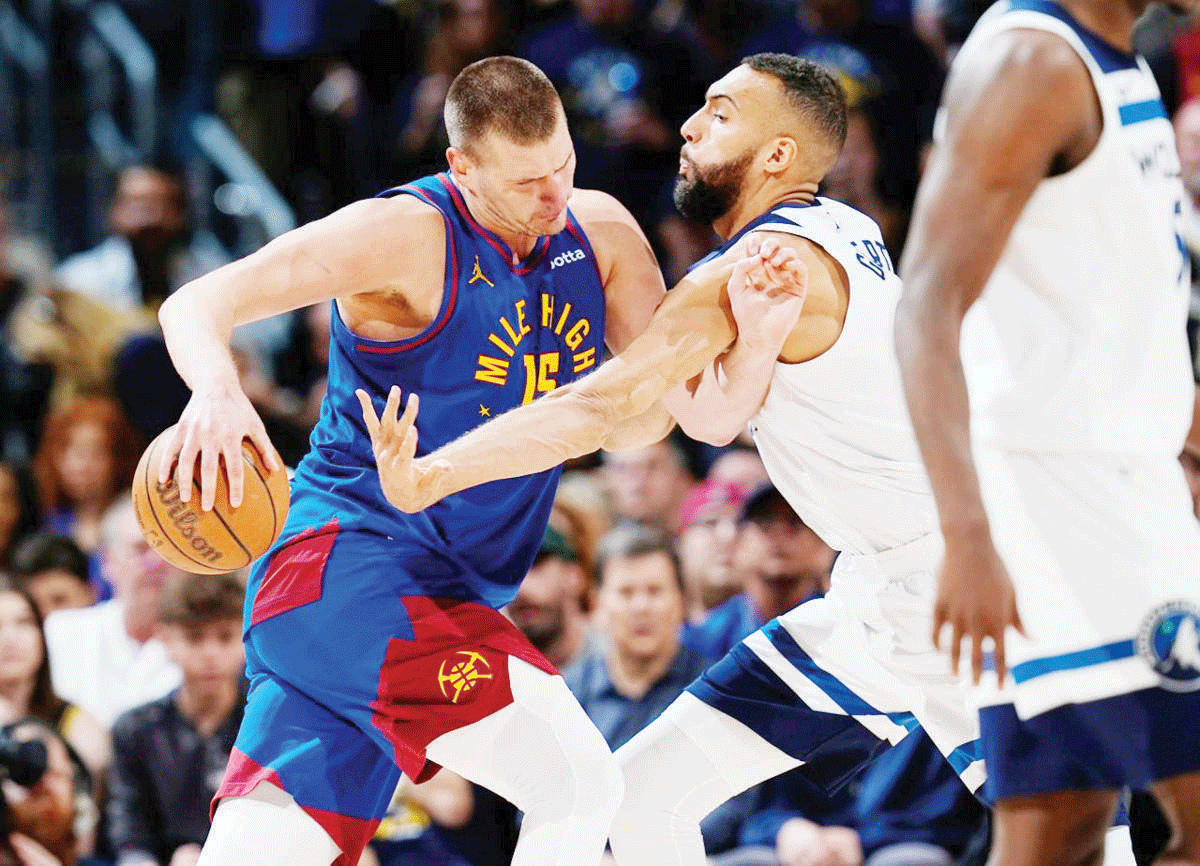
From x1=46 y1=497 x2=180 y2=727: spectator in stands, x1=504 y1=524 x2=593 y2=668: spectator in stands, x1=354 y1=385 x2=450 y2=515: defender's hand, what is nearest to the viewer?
x1=354 y1=385 x2=450 y2=515: defender's hand

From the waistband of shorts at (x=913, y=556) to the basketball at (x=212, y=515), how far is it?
4.51 ft

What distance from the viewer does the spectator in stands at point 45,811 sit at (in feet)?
19.3

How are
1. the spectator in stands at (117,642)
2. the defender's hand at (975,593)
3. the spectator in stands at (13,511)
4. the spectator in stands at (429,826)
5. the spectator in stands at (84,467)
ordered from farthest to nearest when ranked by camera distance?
1. the spectator in stands at (84,467)
2. the spectator in stands at (13,511)
3. the spectator in stands at (117,642)
4. the spectator in stands at (429,826)
5. the defender's hand at (975,593)

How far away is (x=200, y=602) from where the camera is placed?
6.09 m

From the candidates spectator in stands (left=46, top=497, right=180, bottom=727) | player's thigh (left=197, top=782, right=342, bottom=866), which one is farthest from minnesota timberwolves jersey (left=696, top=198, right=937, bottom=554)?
spectator in stands (left=46, top=497, right=180, bottom=727)

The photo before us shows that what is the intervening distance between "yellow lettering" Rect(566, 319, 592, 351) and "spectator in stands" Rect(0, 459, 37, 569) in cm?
486

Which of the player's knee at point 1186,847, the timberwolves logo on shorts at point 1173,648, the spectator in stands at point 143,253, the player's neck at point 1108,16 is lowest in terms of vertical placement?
the spectator in stands at point 143,253

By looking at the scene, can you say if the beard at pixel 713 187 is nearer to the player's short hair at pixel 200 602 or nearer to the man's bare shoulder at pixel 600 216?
the man's bare shoulder at pixel 600 216

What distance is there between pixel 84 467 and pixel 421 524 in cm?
496

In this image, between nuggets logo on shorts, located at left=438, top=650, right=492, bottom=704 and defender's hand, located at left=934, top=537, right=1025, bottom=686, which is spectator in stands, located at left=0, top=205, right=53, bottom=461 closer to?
nuggets logo on shorts, located at left=438, top=650, right=492, bottom=704

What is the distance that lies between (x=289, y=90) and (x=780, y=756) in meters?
7.25

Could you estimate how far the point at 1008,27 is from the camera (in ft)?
8.75

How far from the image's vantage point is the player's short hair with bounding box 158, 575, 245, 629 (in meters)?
6.06

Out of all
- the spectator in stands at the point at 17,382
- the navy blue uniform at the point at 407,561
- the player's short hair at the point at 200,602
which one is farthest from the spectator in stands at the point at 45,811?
the spectator in stands at the point at 17,382
